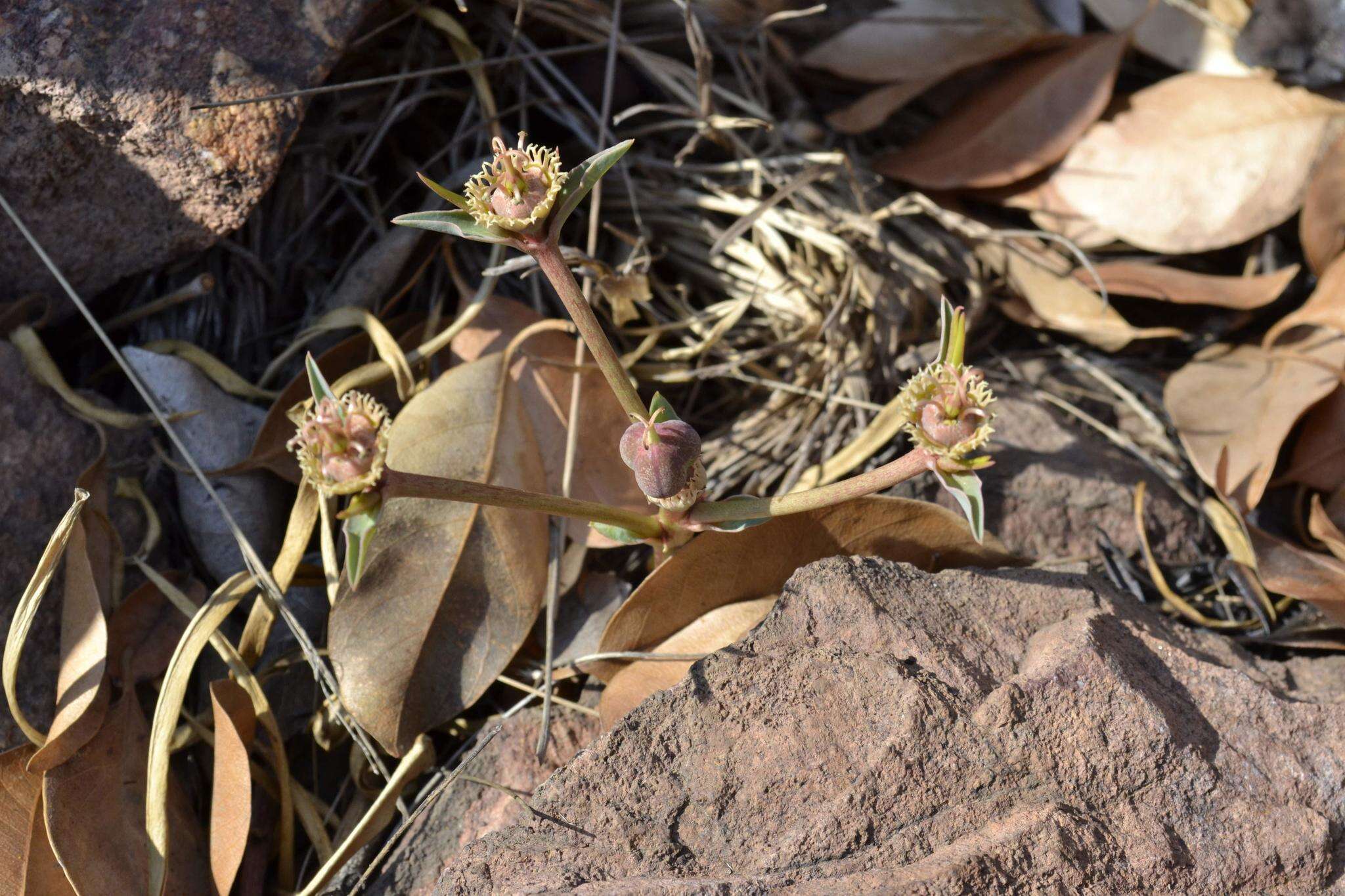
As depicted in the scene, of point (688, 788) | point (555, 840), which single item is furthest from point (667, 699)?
point (555, 840)

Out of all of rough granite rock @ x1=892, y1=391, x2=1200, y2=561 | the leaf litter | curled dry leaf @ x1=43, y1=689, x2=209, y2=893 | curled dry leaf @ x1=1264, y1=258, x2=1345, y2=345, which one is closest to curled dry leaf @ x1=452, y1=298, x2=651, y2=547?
the leaf litter

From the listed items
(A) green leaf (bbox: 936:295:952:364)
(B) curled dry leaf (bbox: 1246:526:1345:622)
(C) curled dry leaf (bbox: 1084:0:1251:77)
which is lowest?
(B) curled dry leaf (bbox: 1246:526:1345:622)

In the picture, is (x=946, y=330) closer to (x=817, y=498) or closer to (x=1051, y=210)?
(x=817, y=498)

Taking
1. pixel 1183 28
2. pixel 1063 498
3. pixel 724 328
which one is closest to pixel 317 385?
pixel 724 328

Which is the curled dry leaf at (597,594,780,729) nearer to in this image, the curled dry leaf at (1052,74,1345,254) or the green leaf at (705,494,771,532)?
the green leaf at (705,494,771,532)

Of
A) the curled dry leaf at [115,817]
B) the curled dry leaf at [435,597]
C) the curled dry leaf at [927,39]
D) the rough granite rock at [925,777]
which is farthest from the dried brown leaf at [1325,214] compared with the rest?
the curled dry leaf at [115,817]
